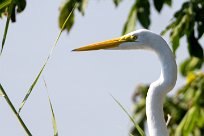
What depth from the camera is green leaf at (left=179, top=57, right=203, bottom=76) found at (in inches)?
277

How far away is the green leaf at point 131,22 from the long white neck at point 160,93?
98 centimetres

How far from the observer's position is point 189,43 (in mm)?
6262

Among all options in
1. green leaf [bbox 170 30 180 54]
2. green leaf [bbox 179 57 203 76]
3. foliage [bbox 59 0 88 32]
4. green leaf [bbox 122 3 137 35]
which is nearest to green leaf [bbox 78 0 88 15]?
foliage [bbox 59 0 88 32]

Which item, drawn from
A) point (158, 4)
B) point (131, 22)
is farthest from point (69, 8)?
point (158, 4)

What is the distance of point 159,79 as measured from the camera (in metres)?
5.07

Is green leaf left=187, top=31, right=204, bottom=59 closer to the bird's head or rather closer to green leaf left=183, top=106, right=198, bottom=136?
green leaf left=183, top=106, right=198, bottom=136

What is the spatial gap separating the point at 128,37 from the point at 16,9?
1.99 ft

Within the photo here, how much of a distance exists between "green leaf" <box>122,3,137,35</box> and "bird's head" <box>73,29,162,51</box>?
0.67 meters

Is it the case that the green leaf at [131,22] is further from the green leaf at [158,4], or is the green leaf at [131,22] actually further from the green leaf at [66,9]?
the green leaf at [66,9]

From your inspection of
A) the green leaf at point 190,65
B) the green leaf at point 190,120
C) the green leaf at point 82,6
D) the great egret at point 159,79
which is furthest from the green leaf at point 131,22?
the green leaf at point 190,65

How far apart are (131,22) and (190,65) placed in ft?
3.81

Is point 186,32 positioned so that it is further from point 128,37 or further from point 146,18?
point 128,37

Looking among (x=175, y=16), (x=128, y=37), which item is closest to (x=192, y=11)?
(x=175, y=16)

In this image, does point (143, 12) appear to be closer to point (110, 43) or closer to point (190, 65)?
point (110, 43)
